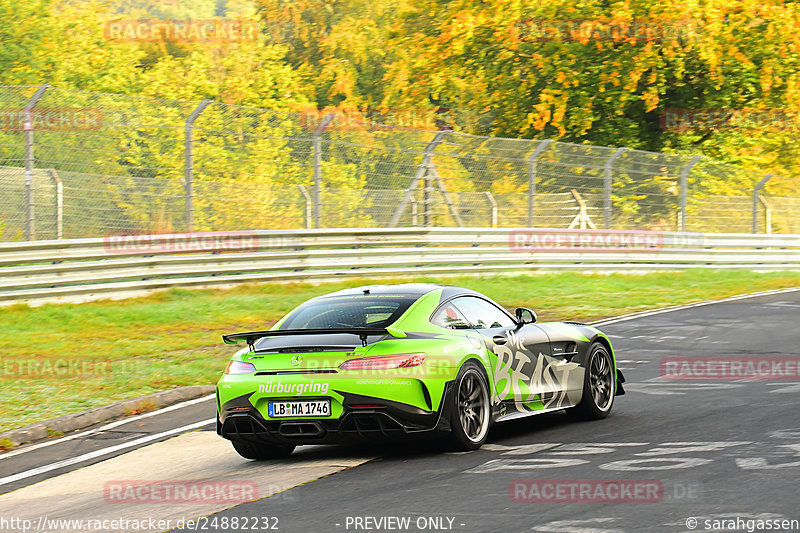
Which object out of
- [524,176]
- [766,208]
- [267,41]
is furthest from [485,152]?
[267,41]

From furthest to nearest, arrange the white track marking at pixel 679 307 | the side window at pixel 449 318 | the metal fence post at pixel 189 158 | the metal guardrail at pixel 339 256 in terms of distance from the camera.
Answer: the metal fence post at pixel 189 158 < the white track marking at pixel 679 307 < the metal guardrail at pixel 339 256 < the side window at pixel 449 318

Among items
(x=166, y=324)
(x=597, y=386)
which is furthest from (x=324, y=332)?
(x=166, y=324)

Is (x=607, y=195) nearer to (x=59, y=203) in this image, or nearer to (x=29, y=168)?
(x=59, y=203)

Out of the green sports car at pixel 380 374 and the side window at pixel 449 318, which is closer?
the green sports car at pixel 380 374

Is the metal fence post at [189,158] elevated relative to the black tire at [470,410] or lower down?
elevated

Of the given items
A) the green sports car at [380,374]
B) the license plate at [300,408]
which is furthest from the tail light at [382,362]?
the license plate at [300,408]

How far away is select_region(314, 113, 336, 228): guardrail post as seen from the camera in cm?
2070

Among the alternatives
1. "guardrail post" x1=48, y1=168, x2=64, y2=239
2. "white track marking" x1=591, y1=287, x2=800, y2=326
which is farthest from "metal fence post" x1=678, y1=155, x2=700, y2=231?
"guardrail post" x1=48, y1=168, x2=64, y2=239

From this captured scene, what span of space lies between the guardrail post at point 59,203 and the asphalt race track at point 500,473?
7.38 metres

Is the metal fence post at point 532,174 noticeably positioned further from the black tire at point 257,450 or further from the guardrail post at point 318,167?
the black tire at point 257,450

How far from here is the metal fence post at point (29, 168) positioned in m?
16.7

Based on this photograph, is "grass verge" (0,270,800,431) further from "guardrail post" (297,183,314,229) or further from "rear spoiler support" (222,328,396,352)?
"rear spoiler support" (222,328,396,352)

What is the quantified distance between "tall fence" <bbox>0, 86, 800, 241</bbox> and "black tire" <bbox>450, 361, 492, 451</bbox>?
10476 millimetres

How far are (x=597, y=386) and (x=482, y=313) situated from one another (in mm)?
1396
